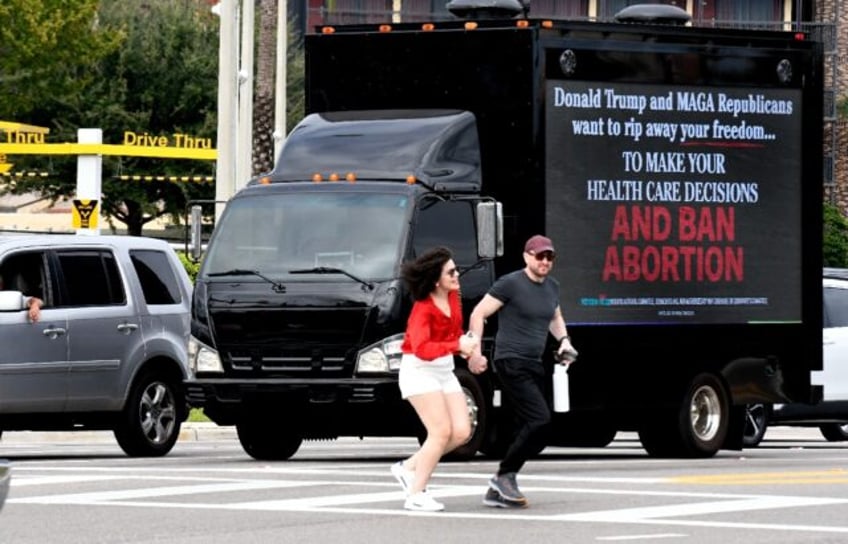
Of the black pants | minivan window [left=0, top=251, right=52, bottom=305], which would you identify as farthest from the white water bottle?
minivan window [left=0, top=251, right=52, bottom=305]

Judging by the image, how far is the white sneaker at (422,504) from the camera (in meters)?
15.2

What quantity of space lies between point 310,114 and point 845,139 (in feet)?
185

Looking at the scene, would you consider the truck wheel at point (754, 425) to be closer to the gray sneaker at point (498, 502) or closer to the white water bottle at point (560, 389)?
the white water bottle at point (560, 389)

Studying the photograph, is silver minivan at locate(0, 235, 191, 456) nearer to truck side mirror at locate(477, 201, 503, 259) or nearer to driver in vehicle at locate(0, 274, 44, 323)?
driver in vehicle at locate(0, 274, 44, 323)

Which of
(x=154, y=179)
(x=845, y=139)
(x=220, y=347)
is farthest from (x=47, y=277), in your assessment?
(x=845, y=139)

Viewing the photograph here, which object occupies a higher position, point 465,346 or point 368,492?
point 465,346

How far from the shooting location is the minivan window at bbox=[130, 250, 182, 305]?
2256 cm

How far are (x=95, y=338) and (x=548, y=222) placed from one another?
416cm

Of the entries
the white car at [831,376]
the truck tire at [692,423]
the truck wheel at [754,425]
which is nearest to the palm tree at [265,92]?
the white car at [831,376]

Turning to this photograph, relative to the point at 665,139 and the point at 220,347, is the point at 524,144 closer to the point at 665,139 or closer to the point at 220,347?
the point at 665,139

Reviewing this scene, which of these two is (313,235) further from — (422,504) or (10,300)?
(422,504)

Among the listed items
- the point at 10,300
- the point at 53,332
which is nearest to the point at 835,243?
the point at 53,332

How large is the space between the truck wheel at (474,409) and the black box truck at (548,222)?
2 cm

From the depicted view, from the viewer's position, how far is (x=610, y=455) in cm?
2327
